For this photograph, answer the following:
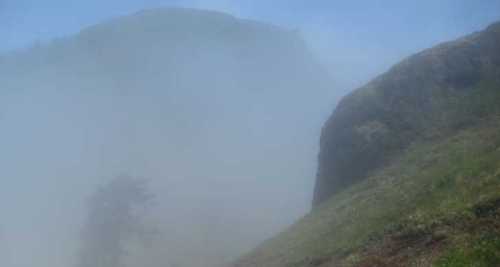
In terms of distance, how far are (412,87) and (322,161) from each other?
13.4 m

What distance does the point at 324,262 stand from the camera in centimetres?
2609

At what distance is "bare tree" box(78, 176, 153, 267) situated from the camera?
71.4 meters

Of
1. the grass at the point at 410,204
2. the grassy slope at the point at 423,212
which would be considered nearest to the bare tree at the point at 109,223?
the grass at the point at 410,204

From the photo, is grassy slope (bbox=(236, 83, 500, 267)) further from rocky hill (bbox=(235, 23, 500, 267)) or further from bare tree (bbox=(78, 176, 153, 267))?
bare tree (bbox=(78, 176, 153, 267))

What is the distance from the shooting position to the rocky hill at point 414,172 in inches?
738

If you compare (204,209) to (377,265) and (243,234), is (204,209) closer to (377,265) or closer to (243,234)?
(243,234)

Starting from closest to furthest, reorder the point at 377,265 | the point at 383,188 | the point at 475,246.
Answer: the point at 475,246 → the point at 377,265 → the point at 383,188

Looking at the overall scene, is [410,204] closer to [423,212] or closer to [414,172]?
[423,212]

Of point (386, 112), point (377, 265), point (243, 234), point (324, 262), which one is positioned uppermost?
point (243, 234)

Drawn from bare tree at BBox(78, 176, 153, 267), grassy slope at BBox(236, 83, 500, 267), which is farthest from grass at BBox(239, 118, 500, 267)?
bare tree at BBox(78, 176, 153, 267)

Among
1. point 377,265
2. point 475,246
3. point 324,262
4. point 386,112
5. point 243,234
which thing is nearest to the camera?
point 475,246

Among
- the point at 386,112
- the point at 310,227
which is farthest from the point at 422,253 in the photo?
the point at 386,112

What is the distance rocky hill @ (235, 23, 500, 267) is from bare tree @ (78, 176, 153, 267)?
1324 inches

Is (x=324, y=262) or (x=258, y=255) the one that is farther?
(x=258, y=255)
